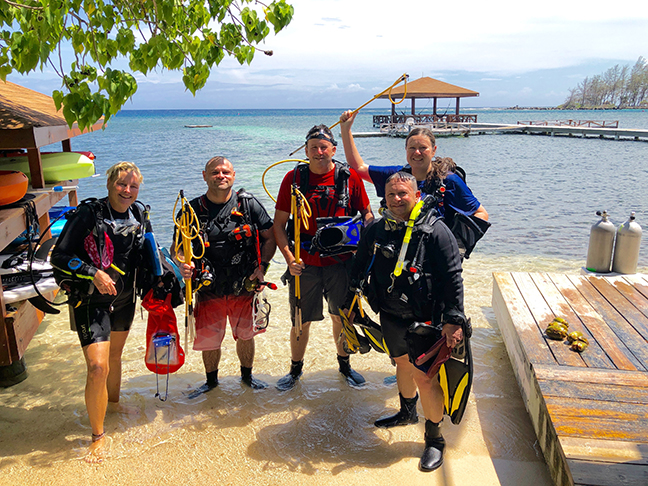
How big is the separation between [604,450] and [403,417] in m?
1.35

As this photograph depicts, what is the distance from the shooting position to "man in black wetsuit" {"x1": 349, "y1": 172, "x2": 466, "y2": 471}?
2756mm

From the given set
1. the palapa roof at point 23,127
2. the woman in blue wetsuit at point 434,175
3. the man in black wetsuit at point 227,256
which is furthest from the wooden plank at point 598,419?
the palapa roof at point 23,127

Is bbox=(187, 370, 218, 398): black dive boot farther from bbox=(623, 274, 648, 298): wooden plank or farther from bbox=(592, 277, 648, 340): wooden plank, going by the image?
bbox=(623, 274, 648, 298): wooden plank

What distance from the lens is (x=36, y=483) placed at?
117 inches

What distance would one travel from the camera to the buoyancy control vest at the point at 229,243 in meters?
3.51

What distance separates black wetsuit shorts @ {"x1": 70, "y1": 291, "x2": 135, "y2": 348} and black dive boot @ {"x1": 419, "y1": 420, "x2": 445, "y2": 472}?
226cm

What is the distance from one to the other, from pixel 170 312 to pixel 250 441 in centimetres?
113

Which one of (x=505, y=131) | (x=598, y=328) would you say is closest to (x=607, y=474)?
(x=598, y=328)

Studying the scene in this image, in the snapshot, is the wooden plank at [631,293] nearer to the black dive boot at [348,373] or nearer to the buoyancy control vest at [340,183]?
the black dive boot at [348,373]

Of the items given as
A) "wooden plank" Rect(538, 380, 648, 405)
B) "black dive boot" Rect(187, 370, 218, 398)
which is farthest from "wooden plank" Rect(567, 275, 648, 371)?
"black dive boot" Rect(187, 370, 218, 398)

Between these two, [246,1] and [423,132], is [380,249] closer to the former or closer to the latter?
[423,132]

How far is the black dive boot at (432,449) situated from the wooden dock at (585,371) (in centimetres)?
65

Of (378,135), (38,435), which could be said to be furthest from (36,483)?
(378,135)

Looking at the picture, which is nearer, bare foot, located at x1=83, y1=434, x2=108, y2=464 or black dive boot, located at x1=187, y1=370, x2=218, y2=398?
bare foot, located at x1=83, y1=434, x2=108, y2=464
